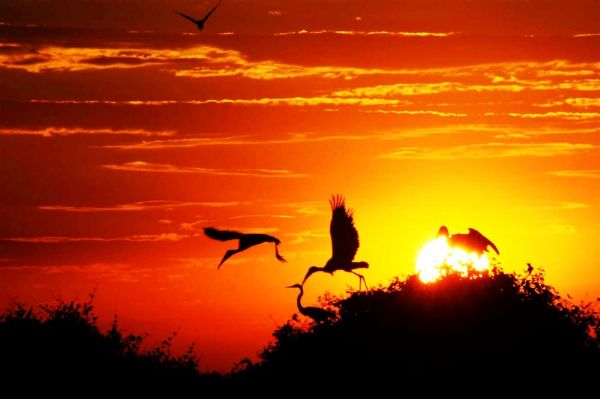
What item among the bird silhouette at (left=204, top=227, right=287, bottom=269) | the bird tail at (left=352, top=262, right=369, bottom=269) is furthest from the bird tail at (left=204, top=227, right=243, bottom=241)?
the bird tail at (left=352, top=262, right=369, bottom=269)

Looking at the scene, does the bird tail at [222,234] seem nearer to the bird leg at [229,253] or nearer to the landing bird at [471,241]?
the bird leg at [229,253]

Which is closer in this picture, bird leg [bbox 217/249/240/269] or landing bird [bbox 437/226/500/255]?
bird leg [bbox 217/249/240/269]

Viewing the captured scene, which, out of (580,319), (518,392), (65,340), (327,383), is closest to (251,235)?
(327,383)

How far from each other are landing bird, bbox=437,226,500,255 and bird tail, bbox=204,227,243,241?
762 centimetres

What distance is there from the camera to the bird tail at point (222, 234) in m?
40.0

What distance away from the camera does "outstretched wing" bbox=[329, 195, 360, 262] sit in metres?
41.3

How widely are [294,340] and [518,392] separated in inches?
386

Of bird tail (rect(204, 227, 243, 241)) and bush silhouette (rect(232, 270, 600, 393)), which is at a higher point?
bird tail (rect(204, 227, 243, 241))

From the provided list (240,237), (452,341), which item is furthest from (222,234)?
(452,341)

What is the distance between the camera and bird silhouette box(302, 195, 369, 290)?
135 ft

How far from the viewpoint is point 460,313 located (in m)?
44.6

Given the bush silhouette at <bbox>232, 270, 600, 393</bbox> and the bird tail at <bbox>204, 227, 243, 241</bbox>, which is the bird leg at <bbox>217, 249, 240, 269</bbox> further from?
the bush silhouette at <bbox>232, 270, 600, 393</bbox>

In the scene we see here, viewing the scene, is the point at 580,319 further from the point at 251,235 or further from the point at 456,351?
the point at 251,235

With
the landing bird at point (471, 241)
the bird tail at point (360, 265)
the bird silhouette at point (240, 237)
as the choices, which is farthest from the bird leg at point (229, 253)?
the landing bird at point (471, 241)
